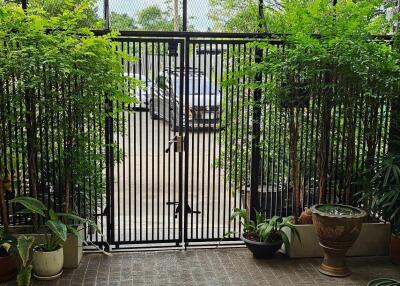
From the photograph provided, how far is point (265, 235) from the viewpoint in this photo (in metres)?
4.51

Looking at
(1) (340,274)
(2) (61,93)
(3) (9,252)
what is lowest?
(1) (340,274)

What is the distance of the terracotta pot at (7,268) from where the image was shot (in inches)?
158

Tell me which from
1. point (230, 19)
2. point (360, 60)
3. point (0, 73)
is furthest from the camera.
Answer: point (230, 19)

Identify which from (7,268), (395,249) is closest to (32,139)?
(7,268)

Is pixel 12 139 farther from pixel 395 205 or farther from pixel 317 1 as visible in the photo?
pixel 395 205

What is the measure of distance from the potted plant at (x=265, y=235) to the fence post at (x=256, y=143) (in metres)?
0.25

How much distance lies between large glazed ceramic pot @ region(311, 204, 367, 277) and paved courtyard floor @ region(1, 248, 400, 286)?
12cm

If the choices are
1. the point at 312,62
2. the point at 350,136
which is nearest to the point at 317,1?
the point at 312,62

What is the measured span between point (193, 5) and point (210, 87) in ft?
2.81

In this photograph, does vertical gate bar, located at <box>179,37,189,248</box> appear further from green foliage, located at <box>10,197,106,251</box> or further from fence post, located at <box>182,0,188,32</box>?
green foliage, located at <box>10,197,106,251</box>

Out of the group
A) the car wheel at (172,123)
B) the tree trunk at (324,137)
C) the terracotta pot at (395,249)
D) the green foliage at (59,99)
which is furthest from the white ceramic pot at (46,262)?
the terracotta pot at (395,249)

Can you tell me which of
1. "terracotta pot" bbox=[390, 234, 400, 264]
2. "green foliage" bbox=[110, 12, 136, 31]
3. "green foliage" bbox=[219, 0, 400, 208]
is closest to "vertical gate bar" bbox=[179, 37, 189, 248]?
"green foliage" bbox=[219, 0, 400, 208]

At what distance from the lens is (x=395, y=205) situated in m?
4.46

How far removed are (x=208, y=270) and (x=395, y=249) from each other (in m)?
1.93
